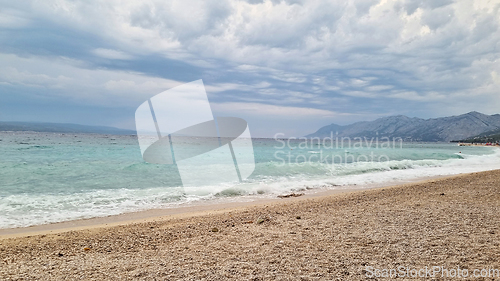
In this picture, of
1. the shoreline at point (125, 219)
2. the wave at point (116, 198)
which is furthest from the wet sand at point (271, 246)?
the wave at point (116, 198)

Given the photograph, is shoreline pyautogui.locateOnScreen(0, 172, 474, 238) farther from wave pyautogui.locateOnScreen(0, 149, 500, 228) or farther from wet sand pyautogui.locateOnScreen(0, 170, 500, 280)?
wet sand pyautogui.locateOnScreen(0, 170, 500, 280)

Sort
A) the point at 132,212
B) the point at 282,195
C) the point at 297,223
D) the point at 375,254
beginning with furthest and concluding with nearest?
the point at 282,195 → the point at 132,212 → the point at 297,223 → the point at 375,254

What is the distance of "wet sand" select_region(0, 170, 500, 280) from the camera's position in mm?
3250

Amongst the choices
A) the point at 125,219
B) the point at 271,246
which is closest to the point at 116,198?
the point at 125,219

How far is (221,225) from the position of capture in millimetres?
5523

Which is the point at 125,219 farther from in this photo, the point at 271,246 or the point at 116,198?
the point at 271,246

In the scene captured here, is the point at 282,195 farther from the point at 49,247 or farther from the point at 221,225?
the point at 49,247

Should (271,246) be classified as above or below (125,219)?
above

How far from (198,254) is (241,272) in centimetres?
92

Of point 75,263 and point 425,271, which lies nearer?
point 425,271

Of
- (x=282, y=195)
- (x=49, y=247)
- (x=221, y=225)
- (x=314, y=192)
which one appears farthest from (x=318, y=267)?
(x=314, y=192)

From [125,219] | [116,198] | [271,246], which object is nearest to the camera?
[271,246]

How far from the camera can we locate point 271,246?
4.06 m

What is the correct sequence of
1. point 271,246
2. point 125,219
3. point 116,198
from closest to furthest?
point 271,246 < point 125,219 < point 116,198
